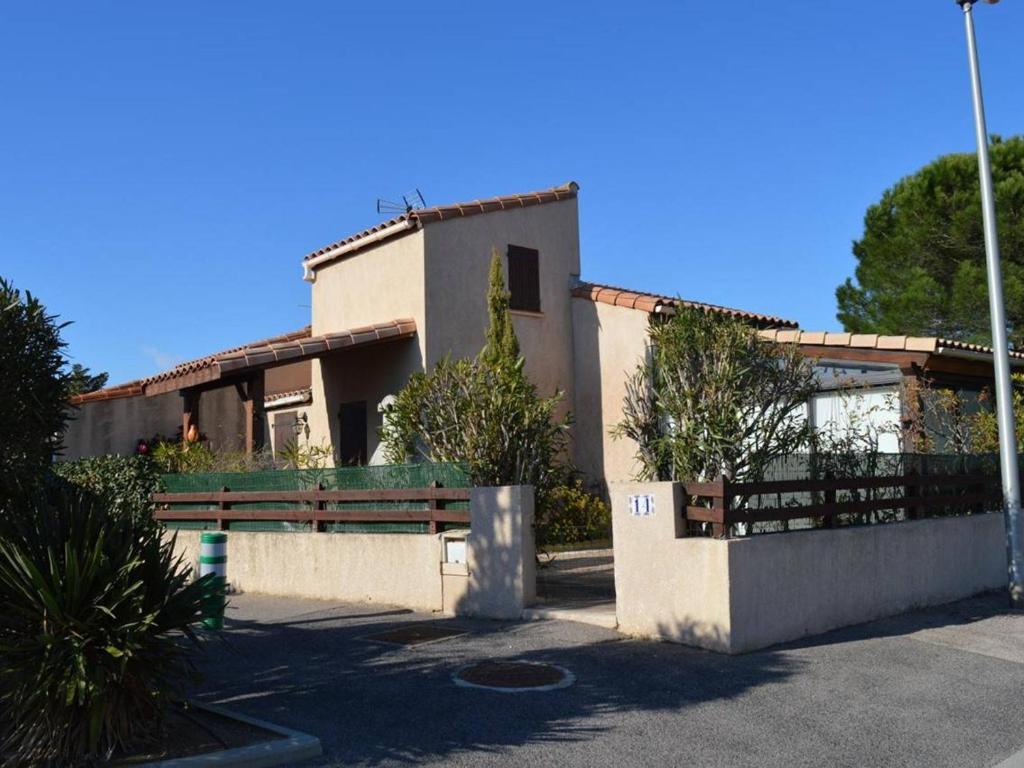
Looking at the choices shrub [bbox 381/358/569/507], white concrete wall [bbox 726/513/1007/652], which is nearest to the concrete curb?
white concrete wall [bbox 726/513/1007/652]

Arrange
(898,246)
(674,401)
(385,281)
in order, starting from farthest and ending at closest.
A: (898,246) → (385,281) → (674,401)

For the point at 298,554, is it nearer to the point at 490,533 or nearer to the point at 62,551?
the point at 490,533

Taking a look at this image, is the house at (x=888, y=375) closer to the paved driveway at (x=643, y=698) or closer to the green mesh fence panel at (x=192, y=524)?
the paved driveway at (x=643, y=698)

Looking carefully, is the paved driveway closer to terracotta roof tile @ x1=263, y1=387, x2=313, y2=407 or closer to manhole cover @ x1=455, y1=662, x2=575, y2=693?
manhole cover @ x1=455, y1=662, x2=575, y2=693

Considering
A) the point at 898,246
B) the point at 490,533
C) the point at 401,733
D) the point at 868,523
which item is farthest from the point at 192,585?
the point at 898,246

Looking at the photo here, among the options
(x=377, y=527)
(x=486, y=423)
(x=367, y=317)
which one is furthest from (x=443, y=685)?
(x=367, y=317)

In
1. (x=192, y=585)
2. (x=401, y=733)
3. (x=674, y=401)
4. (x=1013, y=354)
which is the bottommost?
(x=401, y=733)

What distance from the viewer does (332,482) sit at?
512 inches

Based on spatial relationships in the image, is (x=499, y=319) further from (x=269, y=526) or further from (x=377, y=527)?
(x=377, y=527)

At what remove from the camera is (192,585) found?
20.7ft

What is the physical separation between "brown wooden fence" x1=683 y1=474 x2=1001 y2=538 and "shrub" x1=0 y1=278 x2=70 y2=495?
5.47 m

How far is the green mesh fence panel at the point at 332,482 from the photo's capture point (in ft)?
37.9

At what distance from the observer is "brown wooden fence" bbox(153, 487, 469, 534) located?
11.4 meters

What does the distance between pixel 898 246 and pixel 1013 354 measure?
31.1ft
